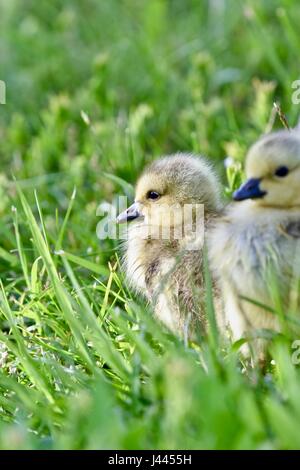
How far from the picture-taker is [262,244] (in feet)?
7.85

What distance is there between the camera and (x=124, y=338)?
8.82ft

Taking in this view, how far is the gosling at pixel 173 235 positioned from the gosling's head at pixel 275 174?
27 centimetres

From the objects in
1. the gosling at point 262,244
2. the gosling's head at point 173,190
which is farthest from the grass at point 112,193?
the gosling's head at point 173,190

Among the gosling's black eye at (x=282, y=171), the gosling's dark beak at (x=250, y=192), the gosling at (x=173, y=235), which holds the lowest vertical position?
the gosling at (x=173, y=235)

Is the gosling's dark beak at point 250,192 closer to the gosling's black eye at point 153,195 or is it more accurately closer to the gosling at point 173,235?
the gosling at point 173,235

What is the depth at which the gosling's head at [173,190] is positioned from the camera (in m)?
2.95

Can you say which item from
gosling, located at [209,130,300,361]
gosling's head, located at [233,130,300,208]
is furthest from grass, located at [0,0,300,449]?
gosling's head, located at [233,130,300,208]

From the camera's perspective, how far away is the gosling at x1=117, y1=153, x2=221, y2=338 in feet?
8.84

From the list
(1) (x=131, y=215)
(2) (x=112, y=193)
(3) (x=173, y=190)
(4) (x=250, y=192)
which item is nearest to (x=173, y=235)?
(3) (x=173, y=190)

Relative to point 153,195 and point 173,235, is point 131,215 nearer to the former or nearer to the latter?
point 153,195

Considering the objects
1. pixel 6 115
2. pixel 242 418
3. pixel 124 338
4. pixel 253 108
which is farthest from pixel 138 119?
pixel 242 418

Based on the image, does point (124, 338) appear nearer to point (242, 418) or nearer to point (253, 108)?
point (242, 418)

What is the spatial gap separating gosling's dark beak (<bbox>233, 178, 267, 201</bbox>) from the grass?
404 mm

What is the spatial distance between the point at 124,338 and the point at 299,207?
2.07ft
